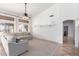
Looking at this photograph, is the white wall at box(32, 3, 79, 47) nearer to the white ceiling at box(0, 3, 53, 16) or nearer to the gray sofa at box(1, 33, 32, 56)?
the white ceiling at box(0, 3, 53, 16)

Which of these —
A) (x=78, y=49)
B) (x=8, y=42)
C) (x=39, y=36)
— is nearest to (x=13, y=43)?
(x=8, y=42)

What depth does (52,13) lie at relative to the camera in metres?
2.29

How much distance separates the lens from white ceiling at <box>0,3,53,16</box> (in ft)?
6.56

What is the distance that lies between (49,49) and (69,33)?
75 centimetres

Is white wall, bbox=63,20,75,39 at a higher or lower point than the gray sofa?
higher

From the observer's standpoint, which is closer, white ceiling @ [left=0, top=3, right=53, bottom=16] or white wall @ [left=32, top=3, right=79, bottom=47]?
white ceiling @ [left=0, top=3, right=53, bottom=16]

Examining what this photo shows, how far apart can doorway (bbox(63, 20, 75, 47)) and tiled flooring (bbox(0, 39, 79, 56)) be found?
0.04m

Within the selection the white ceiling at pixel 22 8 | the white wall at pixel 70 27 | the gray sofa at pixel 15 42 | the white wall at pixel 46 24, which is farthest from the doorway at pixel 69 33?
the gray sofa at pixel 15 42

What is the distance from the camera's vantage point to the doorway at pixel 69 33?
7.56 ft

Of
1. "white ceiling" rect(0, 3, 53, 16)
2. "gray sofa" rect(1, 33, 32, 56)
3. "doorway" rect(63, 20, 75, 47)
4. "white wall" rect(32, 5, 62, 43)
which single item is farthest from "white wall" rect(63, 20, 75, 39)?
"gray sofa" rect(1, 33, 32, 56)

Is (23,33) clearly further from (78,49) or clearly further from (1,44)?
(78,49)

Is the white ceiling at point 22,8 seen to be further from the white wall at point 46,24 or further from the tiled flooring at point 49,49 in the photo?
the tiled flooring at point 49,49

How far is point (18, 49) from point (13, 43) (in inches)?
8.8

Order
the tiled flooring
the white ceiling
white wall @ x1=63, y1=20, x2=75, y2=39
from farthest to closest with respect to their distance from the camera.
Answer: white wall @ x1=63, y1=20, x2=75, y2=39
the tiled flooring
the white ceiling
